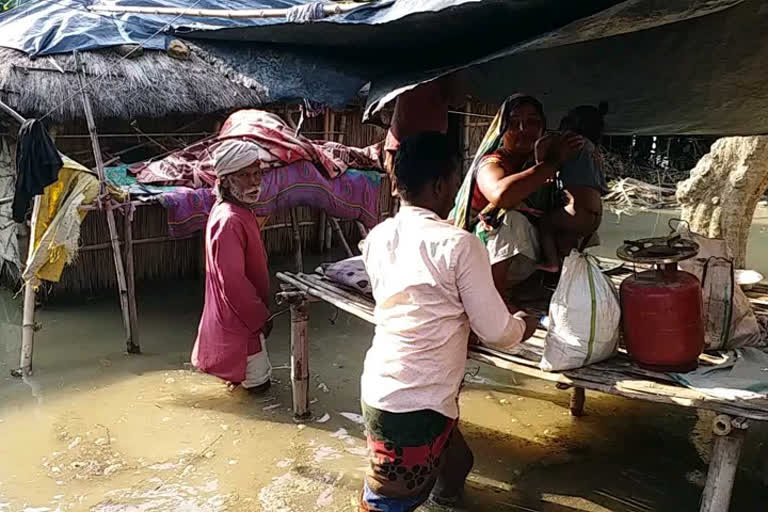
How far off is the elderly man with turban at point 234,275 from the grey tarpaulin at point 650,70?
1.50 metres

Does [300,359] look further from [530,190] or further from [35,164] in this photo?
[35,164]

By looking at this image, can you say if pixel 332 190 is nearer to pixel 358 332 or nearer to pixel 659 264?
pixel 358 332

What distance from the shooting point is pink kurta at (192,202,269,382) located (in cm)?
438

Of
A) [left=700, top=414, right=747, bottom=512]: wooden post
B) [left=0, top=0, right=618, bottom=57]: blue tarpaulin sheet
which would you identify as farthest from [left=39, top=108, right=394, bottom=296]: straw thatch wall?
[left=700, top=414, right=747, bottom=512]: wooden post

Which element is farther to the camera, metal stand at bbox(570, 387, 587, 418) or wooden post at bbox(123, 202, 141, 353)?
wooden post at bbox(123, 202, 141, 353)

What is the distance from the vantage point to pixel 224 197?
4.49 m

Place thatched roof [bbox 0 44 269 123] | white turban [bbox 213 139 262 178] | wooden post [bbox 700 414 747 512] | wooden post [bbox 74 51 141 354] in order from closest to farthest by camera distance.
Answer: wooden post [bbox 700 414 747 512]
white turban [bbox 213 139 262 178]
wooden post [bbox 74 51 141 354]
thatched roof [bbox 0 44 269 123]

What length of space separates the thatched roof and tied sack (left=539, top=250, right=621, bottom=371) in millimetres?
4129

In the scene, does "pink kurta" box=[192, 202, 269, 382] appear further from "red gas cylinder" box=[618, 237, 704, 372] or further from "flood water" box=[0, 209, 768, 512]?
"red gas cylinder" box=[618, 237, 704, 372]

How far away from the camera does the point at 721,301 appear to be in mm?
2914

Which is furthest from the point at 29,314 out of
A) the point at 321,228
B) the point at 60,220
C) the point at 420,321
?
the point at 321,228

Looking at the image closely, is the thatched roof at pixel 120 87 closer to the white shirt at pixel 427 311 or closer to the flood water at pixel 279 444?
the flood water at pixel 279 444

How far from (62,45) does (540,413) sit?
18.5ft

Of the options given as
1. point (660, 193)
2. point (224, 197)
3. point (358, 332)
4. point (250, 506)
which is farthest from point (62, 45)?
point (660, 193)
